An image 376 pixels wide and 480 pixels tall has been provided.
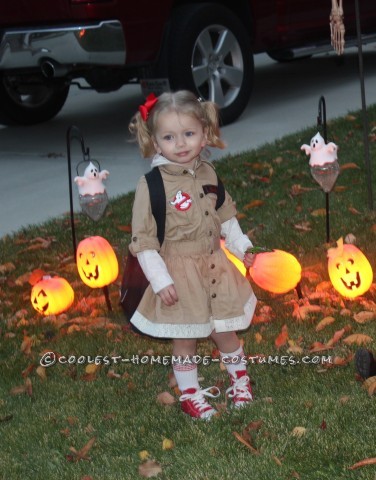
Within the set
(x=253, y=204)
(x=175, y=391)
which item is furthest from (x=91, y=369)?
(x=253, y=204)

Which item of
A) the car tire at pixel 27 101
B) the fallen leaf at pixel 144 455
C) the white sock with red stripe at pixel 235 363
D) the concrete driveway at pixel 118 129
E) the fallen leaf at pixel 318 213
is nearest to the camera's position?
the fallen leaf at pixel 144 455

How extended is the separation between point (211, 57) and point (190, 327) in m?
5.35

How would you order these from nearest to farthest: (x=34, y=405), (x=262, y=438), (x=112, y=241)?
1. (x=262, y=438)
2. (x=34, y=405)
3. (x=112, y=241)

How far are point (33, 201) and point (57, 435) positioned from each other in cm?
390

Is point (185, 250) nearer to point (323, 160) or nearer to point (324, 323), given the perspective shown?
point (324, 323)

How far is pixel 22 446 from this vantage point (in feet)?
13.1

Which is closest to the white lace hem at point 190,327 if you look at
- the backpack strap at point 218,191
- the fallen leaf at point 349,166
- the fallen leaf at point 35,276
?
the backpack strap at point 218,191

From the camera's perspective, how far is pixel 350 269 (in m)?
4.84

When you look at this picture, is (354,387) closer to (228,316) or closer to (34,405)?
(228,316)

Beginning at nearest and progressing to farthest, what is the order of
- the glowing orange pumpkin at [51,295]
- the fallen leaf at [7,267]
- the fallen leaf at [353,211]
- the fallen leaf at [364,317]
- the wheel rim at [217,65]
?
1. the fallen leaf at [364,317]
2. the glowing orange pumpkin at [51,295]
3. the fallen leaf at [7,267]
4. the fallen leaf at [353,211]
5. the wheel rim at [217,65]

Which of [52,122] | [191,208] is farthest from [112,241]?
[52,122]

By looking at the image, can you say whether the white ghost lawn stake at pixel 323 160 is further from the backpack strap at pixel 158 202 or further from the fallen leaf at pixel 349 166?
the fallen leaf at pixel 349 166

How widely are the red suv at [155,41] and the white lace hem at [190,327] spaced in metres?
4.35

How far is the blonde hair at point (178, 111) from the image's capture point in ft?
13.1
